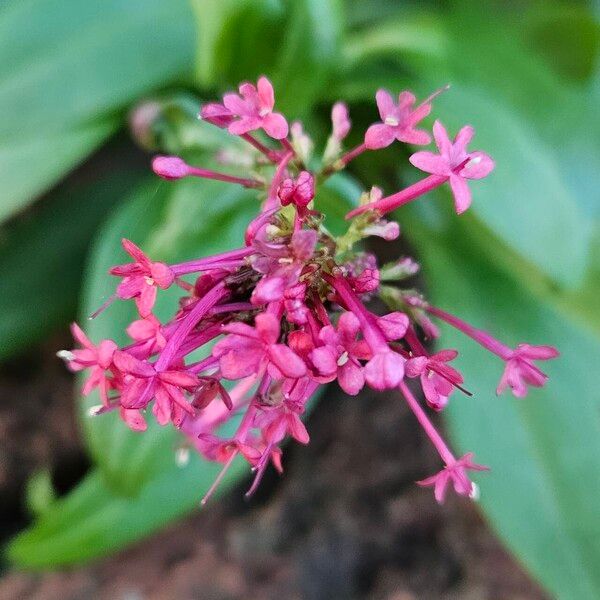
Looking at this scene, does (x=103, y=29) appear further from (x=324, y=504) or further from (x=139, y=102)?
(x=324, y=504)

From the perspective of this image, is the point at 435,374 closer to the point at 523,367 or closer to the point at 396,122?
the point at 523,367

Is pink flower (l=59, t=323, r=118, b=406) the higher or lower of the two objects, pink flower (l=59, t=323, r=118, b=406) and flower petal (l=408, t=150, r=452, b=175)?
the lower

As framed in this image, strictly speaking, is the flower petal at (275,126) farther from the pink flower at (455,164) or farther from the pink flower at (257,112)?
the pink flower at (455,164)

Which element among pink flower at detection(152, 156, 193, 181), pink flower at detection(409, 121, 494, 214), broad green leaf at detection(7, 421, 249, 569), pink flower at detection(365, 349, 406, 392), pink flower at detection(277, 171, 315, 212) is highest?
pink flower at detection(152, 156, 193, 181)

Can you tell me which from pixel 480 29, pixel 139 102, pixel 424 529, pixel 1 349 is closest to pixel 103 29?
pixel 139 102

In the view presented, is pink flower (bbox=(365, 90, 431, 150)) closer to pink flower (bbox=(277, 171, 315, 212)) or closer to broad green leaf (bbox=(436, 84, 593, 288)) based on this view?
pink flower (bbox=(277, 171, 315, 212))

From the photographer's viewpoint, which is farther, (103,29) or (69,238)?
(69,238)

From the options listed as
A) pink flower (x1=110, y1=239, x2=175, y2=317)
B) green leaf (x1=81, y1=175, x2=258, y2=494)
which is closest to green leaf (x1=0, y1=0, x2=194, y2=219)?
green leaf (x1=81, y1=175, x2=258, y2=494)
